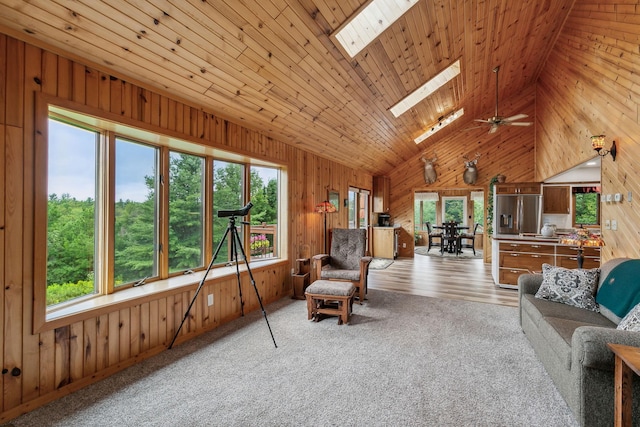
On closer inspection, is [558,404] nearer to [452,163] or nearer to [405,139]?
[405,139]

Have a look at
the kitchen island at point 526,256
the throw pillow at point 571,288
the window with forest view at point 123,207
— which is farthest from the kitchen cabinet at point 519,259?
the window with forest view at point 123,207

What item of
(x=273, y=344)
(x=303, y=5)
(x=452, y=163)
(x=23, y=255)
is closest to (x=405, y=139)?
(x=452, y=163)

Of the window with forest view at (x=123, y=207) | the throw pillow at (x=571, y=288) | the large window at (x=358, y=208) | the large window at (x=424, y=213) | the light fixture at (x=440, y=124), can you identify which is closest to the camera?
the window with forest view at (x=123, y=207)

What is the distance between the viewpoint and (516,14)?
3.74 m

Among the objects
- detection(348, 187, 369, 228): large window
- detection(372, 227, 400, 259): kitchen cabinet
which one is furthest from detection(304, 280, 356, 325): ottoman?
detection(372, 227, 400, 259): kitchen cabinet

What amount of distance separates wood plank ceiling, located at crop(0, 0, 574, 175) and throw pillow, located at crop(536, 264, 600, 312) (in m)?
2.98

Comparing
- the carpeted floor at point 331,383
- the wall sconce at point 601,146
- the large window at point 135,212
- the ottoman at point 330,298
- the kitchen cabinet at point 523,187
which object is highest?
the wall sconce at point 601,146

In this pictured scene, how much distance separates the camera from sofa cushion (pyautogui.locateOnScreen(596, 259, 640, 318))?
214 cm

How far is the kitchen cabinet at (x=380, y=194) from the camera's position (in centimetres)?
862

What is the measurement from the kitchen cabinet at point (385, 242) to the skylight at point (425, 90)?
3.80m

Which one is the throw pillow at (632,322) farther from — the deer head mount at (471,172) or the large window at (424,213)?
the large window at (424,213)

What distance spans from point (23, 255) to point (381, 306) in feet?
12.0

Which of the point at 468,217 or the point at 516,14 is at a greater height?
the point at 516,14

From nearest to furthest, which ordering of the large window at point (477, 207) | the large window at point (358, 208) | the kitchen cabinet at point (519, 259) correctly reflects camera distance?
the kitchen cabinet at point (519, 259), the large window at point (358, 208), the large window at point (477, 207)
